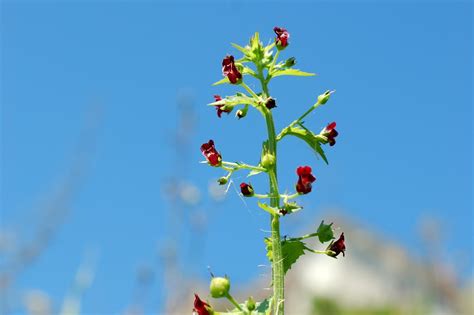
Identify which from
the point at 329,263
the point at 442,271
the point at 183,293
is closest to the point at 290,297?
the point at 329,263

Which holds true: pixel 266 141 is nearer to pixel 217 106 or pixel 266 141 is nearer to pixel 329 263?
pixel 217 106

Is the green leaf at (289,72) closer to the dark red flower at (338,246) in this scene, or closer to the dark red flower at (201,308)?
the dark red flower at (338,246)

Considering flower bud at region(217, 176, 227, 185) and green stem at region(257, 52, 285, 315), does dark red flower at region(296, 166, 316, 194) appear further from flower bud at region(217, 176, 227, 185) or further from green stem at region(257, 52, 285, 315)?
flower bud at region(217, 176, 227, 185)

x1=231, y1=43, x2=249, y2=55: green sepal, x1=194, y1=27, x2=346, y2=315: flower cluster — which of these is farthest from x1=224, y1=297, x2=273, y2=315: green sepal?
x1=231, y1=43, x2=249, y2=55: green sepal

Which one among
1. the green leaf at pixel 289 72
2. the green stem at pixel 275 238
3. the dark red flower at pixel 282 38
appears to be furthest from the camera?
the dark red flower at pixel 282 38

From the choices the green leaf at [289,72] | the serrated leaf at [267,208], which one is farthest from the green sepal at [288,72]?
the serrated leaf at [267,208]

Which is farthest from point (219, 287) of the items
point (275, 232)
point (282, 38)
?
point (282, 38)

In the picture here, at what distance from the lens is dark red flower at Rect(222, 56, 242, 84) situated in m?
2.64

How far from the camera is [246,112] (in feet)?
8.79

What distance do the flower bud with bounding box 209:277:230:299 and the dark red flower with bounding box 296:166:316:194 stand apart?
374mm

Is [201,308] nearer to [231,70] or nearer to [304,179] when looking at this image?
[304,179]

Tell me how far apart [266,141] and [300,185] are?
0.18 metres

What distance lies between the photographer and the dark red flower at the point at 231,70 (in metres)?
2.64

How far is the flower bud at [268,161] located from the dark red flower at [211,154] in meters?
0.27
